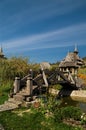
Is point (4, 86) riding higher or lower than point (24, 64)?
lower

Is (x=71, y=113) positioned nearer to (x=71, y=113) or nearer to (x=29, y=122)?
(x=71, y=113)

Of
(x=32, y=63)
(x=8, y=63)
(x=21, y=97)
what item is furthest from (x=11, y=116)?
(x=32, y=63)

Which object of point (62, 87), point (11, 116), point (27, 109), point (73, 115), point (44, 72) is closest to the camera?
point (73, 115)

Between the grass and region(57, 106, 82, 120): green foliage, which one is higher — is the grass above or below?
below

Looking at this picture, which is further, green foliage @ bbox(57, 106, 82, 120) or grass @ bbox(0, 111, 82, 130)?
green foliage @ bbox(57, 106, 82, 120)

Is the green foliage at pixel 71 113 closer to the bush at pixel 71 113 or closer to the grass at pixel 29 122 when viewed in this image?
the bush at pixel 71 113

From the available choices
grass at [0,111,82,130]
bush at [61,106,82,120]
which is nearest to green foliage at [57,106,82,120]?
bush at [61,106,82,120]

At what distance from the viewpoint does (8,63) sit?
35.7 metres

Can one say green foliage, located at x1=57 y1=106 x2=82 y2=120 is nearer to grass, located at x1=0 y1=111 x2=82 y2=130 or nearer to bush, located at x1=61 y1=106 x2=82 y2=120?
bush, located at x1=61 y1=106 x2=82 y2=120

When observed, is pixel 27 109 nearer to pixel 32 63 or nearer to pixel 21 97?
pixel 21 97

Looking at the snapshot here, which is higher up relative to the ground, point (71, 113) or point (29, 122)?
point (71, 113)

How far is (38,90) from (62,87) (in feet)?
38.3

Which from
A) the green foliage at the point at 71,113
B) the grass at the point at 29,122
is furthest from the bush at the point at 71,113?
the grass at the point at 29,122

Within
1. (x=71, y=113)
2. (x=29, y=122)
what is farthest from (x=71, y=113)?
(x=29, y=122)
